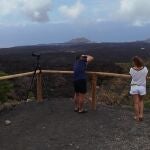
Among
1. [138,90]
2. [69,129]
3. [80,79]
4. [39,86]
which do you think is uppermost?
[80,79]

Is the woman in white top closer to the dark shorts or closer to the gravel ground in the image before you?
the gravel ground

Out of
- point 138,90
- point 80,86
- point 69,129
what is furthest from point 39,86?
point 138,90

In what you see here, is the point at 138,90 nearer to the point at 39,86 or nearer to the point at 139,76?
the point at 139,76

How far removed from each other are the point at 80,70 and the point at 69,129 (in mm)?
1678

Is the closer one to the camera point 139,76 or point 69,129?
point 69,129

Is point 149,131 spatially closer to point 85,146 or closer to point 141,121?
point 141,121

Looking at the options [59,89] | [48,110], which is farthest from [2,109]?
[59,89]

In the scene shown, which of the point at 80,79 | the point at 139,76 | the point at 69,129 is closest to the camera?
the point at 69,129

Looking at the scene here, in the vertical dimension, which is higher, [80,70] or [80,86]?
[80,70]

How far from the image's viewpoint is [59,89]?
77.5 feet

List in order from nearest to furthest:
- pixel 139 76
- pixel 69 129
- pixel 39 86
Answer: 1. pixel 69 129
2. pixel 139 76
3. pixel 39 86

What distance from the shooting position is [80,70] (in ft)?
40.9

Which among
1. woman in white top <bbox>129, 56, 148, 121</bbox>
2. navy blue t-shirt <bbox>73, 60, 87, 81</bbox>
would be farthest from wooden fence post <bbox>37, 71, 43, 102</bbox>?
woman in white top <bbox>129, 56, 148, 121</bbox>

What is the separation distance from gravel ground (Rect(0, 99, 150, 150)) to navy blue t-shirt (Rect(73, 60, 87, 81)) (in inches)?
31.3
